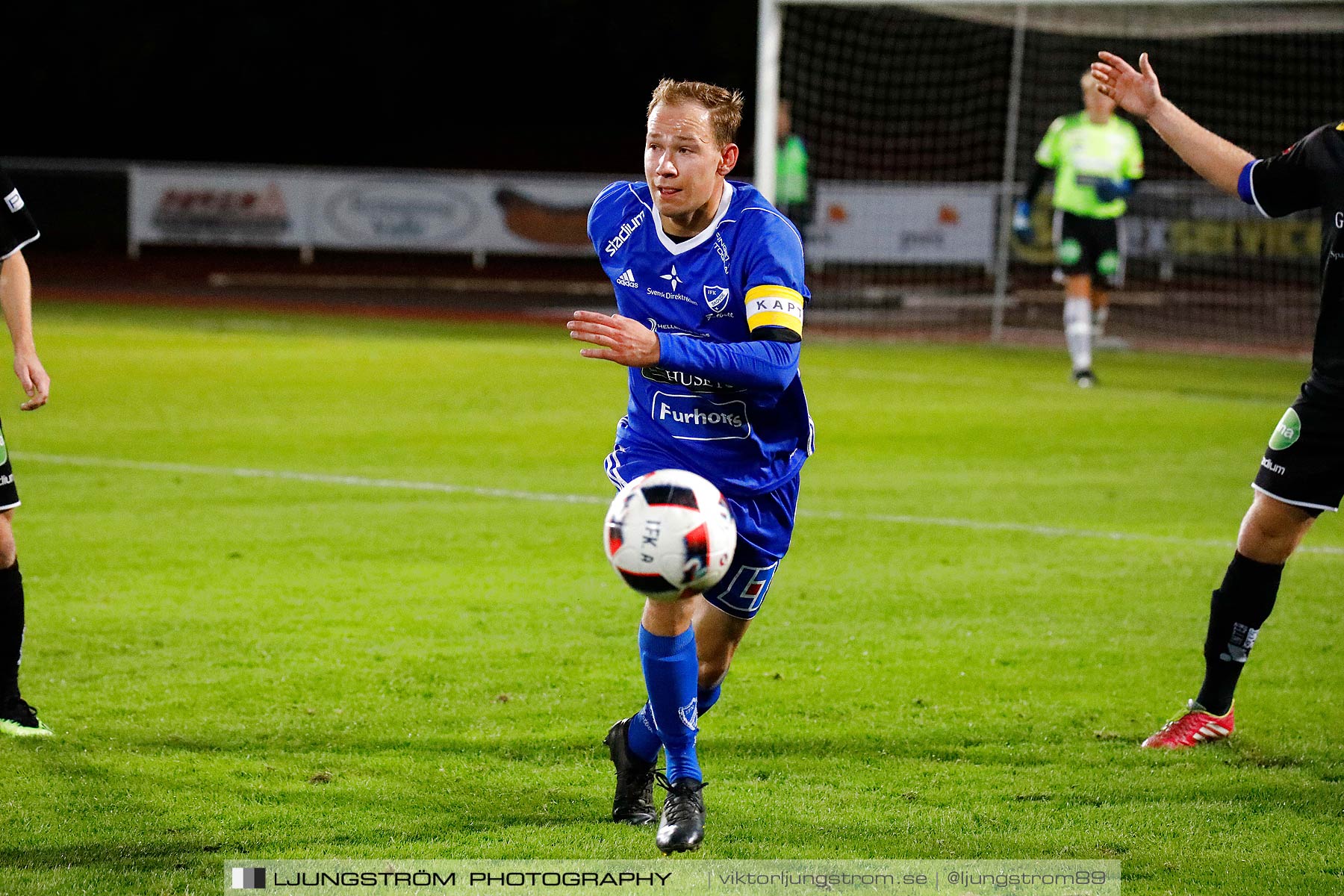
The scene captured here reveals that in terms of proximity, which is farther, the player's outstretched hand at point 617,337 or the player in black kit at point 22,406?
the player in black kit at point 22,406

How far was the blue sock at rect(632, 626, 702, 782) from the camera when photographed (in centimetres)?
402

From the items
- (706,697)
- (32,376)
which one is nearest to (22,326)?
(32,376)

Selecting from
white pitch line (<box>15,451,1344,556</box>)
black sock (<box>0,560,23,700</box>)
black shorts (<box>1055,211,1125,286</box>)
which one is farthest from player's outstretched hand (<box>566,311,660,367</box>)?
black shorts (<box>1055,211,1125,286</box>)

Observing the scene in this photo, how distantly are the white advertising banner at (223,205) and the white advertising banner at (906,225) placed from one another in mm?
10230

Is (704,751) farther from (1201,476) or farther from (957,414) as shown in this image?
(957,414)

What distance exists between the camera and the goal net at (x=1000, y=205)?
23094mm

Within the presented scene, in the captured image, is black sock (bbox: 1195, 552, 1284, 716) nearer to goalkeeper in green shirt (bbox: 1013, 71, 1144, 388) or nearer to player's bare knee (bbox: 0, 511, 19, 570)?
player's bare knee (bbox: 0, 511, 19, 570)

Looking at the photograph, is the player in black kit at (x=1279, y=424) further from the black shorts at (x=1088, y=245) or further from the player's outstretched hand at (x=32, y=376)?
the black shorts at (x=1088, y=245)

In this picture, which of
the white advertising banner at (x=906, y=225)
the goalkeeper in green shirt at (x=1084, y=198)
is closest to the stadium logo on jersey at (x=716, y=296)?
the goalkeeper in green shirt at (x=1084, y=198)

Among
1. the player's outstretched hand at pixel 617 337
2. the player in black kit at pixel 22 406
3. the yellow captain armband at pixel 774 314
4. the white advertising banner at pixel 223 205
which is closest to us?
the player's outstretched hand at pixel 617 337

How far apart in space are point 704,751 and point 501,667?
3.87 ft

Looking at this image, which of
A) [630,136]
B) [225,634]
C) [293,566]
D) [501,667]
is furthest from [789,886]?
[630,136]

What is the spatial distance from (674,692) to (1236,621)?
2079mm

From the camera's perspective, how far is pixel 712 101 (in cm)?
407
